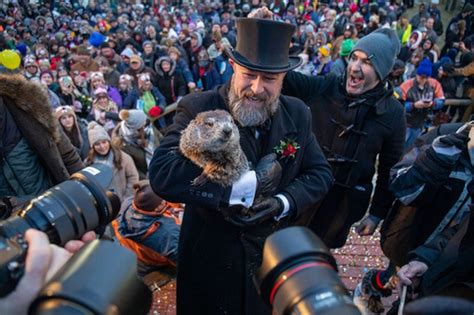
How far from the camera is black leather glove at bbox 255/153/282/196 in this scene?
2124 millimetres

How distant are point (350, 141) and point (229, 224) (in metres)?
1.52

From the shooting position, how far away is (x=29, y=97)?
274 cm

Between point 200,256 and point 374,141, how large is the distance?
5.83 feet

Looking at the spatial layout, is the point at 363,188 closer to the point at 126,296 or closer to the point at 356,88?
the point at 356,88

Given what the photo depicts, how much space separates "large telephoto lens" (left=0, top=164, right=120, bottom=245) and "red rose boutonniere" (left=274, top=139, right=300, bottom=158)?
978 mm

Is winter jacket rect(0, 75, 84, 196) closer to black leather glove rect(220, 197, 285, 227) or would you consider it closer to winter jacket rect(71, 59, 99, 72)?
black leather glove rect(220, 197, 285, 227)

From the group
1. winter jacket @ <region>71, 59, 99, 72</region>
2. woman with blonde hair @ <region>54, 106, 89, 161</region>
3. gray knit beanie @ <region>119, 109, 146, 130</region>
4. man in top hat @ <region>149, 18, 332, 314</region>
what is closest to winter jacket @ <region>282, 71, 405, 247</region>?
man in top hat @ <region>149, 18, 332, 314</region>

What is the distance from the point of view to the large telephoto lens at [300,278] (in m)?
1.11

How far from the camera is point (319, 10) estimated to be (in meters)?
18.2

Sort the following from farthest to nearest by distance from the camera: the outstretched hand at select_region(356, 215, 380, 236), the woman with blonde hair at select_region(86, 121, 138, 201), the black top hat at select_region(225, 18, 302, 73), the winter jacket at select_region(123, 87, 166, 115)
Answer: the winter jacket at select_region(123, 87, 166, 115), the woman with blonde hair at select_region(86, 121, 138, 201), the outstretched hand at select_region(356, 215, 380, 236), the black top hat at select_region(225, 18, 302, 73)

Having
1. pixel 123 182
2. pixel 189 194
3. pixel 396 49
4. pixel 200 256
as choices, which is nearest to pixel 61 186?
pixel 189 194

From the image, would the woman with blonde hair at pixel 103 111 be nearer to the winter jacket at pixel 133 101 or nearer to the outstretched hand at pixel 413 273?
the winter jacket at pixel 133 101

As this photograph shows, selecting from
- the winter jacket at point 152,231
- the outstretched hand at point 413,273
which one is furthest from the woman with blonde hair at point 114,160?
the outstretched hand at point 413,273

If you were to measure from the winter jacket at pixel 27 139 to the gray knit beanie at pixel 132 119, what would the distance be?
2.23 m
